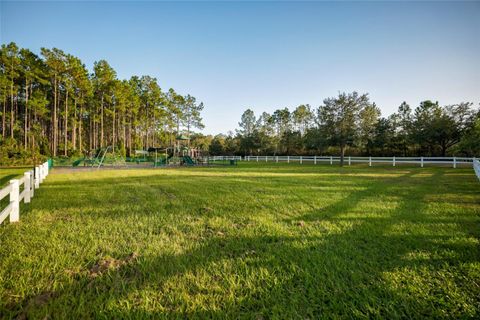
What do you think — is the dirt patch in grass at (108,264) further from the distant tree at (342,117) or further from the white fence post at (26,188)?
the distant tree at (342,117)

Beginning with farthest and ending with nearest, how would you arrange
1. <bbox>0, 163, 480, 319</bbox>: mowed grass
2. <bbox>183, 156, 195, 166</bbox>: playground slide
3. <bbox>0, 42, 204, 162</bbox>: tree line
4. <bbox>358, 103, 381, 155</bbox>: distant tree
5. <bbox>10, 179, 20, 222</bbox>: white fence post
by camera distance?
1. <bbox>0, 42, 204, 162</bbox>: tree line
2. <bbox>183, 156, 195, 166</bbox>: playground slide
3. <bbox>358, 103, 381, 155</bbox>: distant tree
4. <bbox>10, 179, 20, 222</bbox>: white fence post
5. <bbox>0, 163, 480, 319</bbox>: mowed grass

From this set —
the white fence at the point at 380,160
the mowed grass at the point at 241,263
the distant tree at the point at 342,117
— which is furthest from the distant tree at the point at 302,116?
the mowed grass at the point at 241,263

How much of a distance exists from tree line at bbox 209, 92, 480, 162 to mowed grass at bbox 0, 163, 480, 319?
17.1m

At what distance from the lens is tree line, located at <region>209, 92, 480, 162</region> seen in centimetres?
2289

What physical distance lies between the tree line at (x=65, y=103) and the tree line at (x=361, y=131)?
63.2 ft

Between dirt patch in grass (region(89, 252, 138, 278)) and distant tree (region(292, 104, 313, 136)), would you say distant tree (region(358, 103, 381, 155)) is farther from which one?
distant tree (region(292, 104, 313, 136))

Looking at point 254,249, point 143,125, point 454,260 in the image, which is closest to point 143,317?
point 254,249

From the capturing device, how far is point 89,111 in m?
39.1

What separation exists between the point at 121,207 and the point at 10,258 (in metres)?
2.50

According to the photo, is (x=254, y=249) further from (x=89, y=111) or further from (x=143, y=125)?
(x=143, y=125)

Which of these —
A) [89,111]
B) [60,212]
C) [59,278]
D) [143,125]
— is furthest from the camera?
[143,125]

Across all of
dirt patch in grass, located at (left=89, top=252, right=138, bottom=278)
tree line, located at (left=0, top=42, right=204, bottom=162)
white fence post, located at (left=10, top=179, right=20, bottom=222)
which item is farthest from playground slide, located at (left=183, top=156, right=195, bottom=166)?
dirt patch in grass, located at (left=89, top=252, right=138, bottom=278)

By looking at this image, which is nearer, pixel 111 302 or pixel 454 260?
pixel 111 302

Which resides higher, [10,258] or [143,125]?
[143,125]
